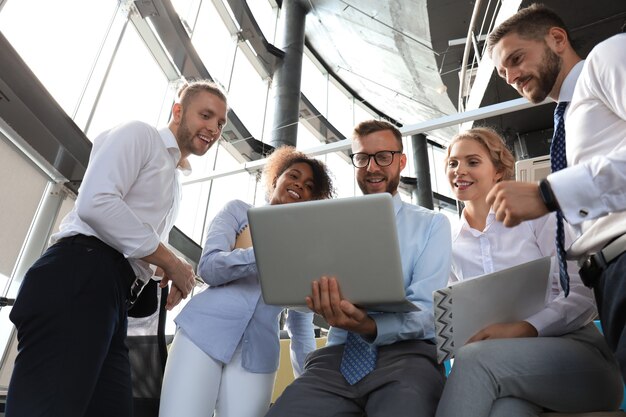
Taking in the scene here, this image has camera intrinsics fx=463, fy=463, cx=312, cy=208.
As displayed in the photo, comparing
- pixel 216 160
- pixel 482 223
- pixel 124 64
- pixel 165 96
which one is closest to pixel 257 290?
pixel 482 223

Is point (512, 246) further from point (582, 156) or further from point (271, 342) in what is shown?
point (271, 342)

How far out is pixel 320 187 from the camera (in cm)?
204

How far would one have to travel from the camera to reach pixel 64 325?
1319 millimetres

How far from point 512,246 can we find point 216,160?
6.43m

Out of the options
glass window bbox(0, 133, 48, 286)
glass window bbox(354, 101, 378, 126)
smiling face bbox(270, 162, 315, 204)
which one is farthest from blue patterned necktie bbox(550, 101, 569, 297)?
glass window bbox(354, 101, 378, 126)

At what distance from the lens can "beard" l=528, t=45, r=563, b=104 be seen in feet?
4.84

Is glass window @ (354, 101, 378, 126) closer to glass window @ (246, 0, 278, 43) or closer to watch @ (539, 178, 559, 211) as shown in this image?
glass window @ (246, 0, 278, 43)

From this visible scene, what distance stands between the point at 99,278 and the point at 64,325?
17 cm

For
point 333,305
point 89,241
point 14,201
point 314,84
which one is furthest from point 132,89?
point 314,84

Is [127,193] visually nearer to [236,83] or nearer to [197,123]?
[197,123]

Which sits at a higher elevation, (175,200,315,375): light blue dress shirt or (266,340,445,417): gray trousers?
(175,200,315,375): light blue dress shirt

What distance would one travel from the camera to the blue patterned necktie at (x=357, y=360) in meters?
1.30

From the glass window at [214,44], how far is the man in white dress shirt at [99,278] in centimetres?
626

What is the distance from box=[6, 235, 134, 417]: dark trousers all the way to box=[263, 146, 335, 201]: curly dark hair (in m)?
0.84
